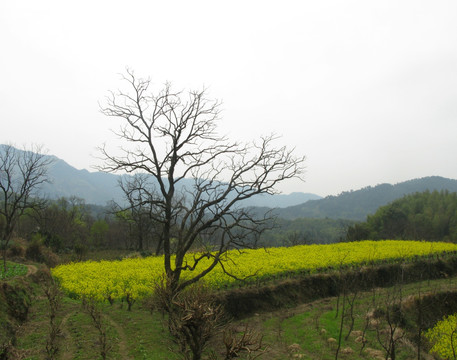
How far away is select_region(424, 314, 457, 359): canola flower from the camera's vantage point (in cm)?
1692

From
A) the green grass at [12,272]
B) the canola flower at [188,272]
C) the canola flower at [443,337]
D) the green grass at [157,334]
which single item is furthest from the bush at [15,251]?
the canola flower at [443,337]

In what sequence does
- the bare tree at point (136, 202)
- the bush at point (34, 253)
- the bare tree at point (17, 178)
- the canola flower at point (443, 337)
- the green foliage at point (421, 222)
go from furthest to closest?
the green foliage at point (421, 222), the bush at point (34, 253), the bare tree at point (17, 178), the canola flower at point (443, 337), the bare tree at point (136, 202)

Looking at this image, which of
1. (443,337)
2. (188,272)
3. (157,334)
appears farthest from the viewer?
(188,272)

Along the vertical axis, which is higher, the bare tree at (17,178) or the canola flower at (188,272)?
the bare tree at (17,178)

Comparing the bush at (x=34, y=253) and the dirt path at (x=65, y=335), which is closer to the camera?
the dirt path at (x=65, y=335)

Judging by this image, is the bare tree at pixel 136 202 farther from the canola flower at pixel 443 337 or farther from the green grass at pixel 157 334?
the canola flower at pixel 443 337

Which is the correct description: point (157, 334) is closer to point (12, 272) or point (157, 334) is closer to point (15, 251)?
point (12, 272)

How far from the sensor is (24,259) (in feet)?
87.1

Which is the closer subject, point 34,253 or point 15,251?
point 15,251

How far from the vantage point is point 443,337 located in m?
18.0

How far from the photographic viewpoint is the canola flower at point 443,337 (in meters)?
16.9

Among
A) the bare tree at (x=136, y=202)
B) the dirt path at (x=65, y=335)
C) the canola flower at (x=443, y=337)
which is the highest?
the bare tree at (x=136, y=202)

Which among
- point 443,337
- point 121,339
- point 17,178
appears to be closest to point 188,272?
point 121,339

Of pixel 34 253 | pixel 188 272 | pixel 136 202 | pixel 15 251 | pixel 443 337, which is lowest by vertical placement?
pixel 443 337
